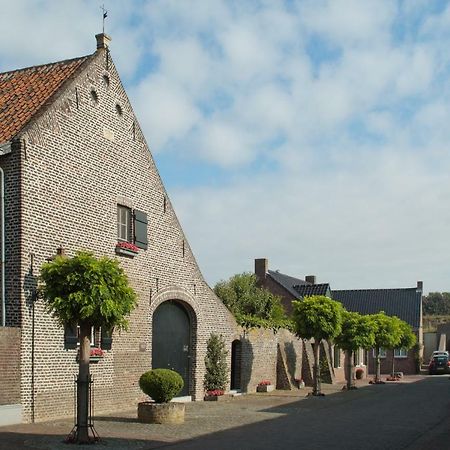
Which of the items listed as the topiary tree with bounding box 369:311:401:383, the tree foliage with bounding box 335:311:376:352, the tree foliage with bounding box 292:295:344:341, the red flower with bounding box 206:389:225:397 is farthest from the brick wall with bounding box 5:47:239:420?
the topiary tree with bounding box 369:311:401:383

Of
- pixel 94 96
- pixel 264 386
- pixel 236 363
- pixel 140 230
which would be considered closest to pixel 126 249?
pixel 140 230

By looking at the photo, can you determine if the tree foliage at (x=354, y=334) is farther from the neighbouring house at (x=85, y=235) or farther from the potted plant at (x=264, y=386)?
the neighbouring house at (x=85, y=235)

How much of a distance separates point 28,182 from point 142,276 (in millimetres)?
5761

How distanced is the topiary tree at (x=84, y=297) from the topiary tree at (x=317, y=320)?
51.4 feet

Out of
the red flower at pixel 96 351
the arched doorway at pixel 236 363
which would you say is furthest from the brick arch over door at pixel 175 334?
the arched doorway at pixel 236 363

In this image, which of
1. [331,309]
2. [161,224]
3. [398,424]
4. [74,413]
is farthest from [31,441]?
[331,309]

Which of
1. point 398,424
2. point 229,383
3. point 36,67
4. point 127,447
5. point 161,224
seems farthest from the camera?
point 229,383

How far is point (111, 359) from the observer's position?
20.0m

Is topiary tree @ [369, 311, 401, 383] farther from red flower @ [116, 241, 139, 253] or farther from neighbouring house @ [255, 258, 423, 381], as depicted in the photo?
red flower @ [116, 241, 139, 253]

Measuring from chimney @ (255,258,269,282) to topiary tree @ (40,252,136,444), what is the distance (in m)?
37.0

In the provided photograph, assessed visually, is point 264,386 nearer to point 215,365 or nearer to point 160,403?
point 215,365

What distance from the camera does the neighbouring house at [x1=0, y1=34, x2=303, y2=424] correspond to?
54.8ft

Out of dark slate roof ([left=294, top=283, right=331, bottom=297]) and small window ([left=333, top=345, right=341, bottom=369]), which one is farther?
dark slate roof ([left=294, top=283, right=331, bottom=297])

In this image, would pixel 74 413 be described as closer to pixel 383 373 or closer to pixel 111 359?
pixel 111 359
